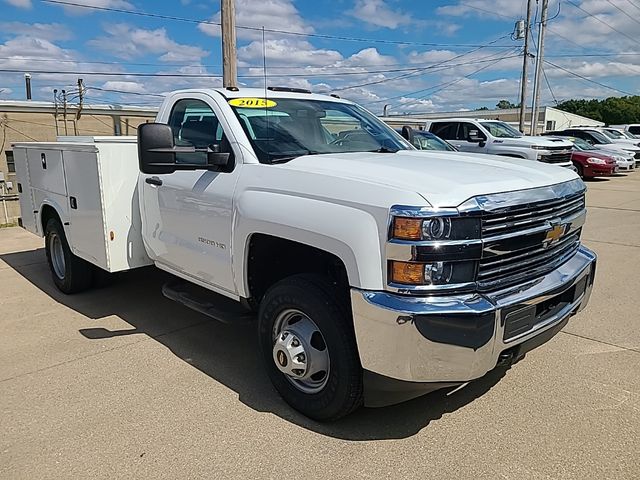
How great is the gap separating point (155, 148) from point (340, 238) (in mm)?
1410

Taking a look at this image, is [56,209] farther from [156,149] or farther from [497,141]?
[497,141]

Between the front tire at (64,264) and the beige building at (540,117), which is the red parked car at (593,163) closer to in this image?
the front tire at (64,264)

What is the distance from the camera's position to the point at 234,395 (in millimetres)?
3611

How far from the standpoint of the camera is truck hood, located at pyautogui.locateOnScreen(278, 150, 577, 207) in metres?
2.71

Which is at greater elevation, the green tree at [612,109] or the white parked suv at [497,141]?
the green tree at [612,109]

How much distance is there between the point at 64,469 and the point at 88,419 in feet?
1.66

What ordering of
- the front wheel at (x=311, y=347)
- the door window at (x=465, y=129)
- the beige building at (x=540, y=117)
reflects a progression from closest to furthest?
the front wheel at (x=311, y=347), the door window at (x=465, y=129), the beige building at (x=540, y=117)

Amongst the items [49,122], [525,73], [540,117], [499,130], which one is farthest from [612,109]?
[49,122]

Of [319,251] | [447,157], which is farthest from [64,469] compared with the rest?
[447,157]

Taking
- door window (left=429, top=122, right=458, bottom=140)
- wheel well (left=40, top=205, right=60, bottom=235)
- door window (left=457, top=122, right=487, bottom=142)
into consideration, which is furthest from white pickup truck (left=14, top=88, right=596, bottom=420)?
door window (left=429, top=122, right=458, bottom=140)

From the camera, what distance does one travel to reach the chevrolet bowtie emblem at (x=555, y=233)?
3039mm

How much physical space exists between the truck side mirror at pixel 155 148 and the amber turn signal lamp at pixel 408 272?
1.68 meters

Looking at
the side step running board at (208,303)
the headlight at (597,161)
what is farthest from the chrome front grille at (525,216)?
the headlight at (597,161)

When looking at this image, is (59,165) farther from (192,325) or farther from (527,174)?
(527,174)
